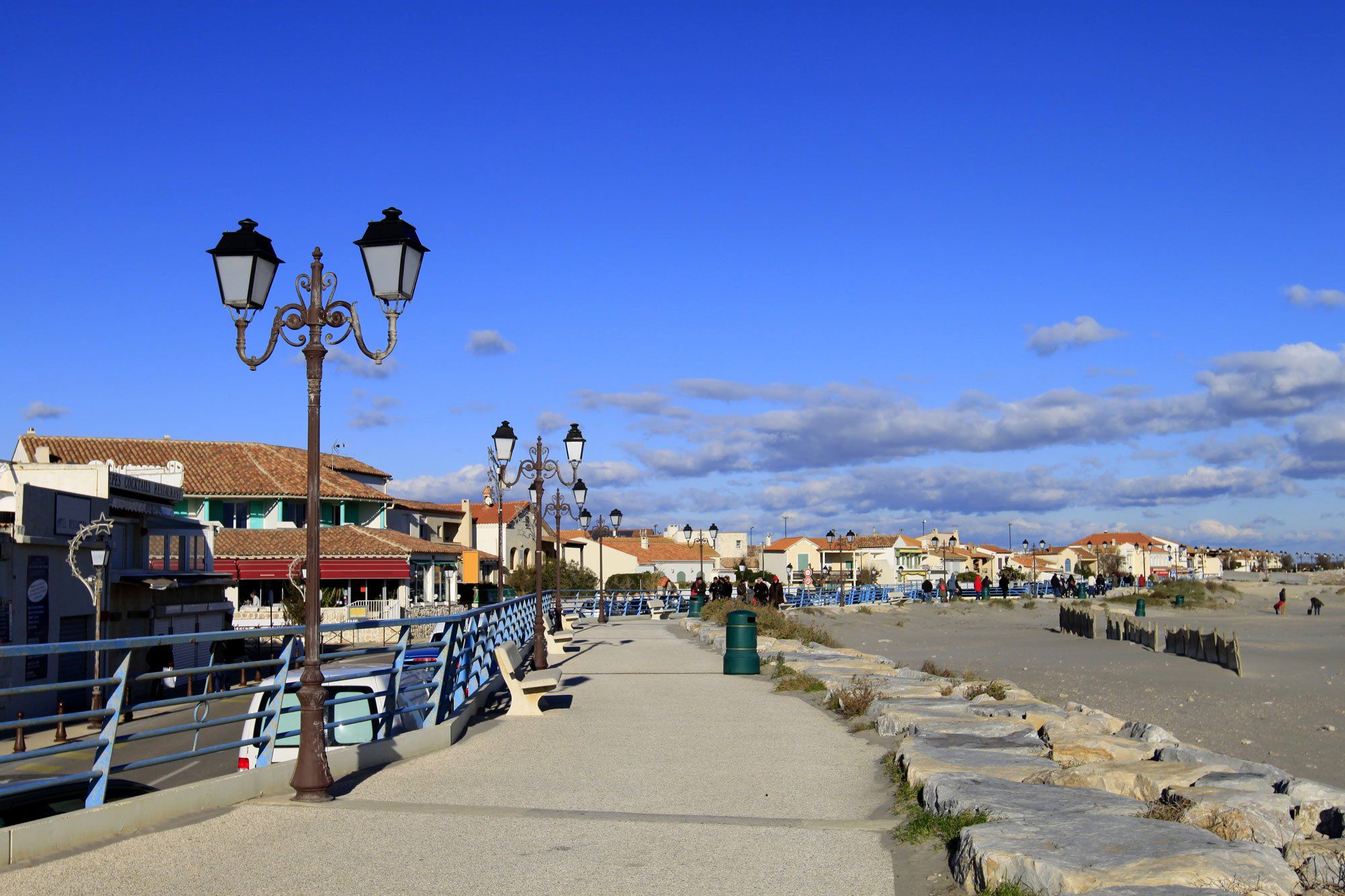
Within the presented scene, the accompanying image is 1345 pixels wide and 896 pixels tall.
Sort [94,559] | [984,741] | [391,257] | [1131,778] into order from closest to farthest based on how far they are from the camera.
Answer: [1131,778] → [391,257] → [984,741] → [94,559]

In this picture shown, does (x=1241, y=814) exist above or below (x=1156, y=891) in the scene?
below

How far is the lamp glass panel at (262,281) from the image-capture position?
9.05 m

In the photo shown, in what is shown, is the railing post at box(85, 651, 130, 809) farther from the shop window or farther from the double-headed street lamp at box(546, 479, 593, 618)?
the shop window

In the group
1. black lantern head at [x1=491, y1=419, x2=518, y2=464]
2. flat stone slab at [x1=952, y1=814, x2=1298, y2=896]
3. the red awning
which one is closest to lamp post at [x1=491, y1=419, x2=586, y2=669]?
black lantern head at [x1=491, y1=419, x2=518, y2=464]

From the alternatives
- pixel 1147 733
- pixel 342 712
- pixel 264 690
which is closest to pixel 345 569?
pixel 342 712

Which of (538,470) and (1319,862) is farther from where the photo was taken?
(538,470)

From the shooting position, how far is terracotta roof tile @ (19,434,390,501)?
56000 mm

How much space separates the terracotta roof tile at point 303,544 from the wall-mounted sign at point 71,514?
22210mm

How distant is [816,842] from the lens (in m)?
6.90

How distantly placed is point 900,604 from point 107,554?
49.2m

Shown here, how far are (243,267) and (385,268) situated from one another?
1.10 metres

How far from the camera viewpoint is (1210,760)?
905 cm

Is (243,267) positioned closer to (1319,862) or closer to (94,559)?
(1319,862)

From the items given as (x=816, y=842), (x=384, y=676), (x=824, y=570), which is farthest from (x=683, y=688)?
(x=824, y=570)
